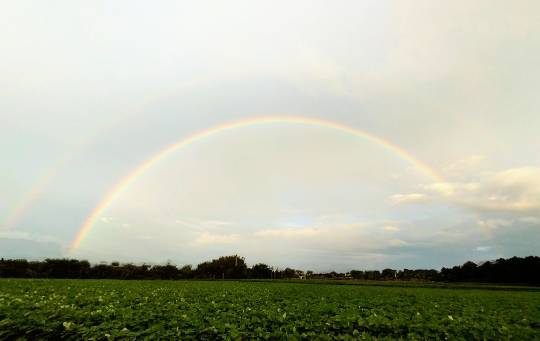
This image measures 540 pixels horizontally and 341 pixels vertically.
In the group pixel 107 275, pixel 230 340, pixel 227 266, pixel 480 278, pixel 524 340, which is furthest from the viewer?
pixel 227 266

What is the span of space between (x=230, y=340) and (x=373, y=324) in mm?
5405

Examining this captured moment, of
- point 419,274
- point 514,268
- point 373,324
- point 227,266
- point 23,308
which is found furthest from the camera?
point 419,274

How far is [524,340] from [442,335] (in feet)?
7.51

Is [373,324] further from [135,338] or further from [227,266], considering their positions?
[227,266]

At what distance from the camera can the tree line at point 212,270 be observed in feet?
288

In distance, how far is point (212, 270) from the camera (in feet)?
420

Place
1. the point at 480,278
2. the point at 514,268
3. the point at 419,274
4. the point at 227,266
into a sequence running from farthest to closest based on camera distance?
the point at 419,274 < the point at 227,266 < the point at 480,278 < the point at 514,268

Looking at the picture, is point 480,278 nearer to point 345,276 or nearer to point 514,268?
point 514,268

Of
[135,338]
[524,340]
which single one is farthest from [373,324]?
[135,338]

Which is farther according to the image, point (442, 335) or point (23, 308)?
point (23, 308)

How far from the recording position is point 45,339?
11.8m

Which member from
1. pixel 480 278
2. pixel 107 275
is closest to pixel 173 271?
pixel 107 275

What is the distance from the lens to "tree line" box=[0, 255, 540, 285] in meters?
87.8

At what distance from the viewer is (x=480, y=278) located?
384ft
